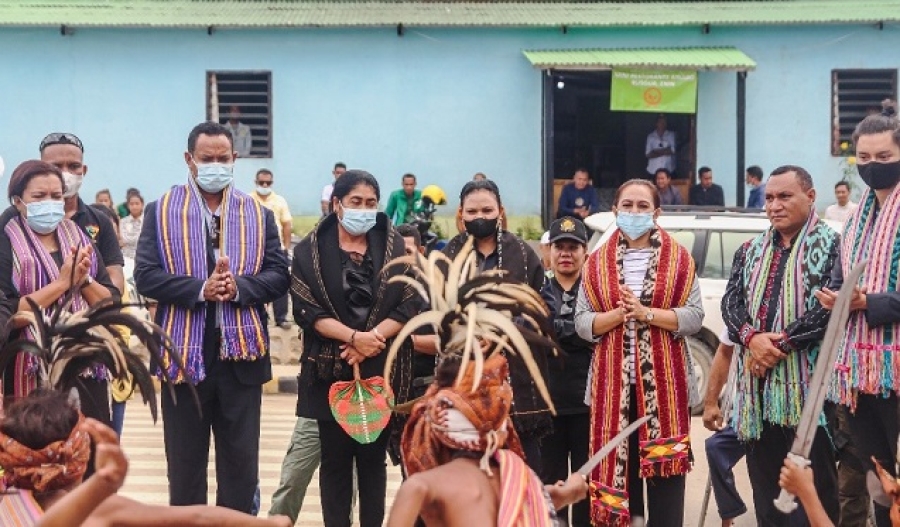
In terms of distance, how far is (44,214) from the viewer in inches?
262

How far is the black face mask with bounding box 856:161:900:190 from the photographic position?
6195 mm

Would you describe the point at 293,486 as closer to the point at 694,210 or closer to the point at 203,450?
the point at 203,450

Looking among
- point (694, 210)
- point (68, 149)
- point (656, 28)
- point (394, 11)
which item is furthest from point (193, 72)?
point (68, 149)

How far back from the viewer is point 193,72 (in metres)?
23.2

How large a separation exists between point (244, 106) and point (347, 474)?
17035 mm

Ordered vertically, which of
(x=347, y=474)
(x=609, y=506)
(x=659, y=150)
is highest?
(x=659, y=150)

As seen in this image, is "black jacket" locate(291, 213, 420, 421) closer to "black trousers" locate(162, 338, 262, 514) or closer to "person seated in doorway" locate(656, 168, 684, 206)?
"black trousers" locate(162, 338, 262, 514)

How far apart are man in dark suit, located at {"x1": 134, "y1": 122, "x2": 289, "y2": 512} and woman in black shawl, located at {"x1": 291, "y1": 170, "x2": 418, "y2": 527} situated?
0.80 feet

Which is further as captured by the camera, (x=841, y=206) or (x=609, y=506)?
(x=841, y=206)

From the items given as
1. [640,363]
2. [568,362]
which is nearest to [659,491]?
[640,363]

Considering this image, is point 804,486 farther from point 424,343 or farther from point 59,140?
point 59,140

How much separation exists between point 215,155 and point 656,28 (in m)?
16.6

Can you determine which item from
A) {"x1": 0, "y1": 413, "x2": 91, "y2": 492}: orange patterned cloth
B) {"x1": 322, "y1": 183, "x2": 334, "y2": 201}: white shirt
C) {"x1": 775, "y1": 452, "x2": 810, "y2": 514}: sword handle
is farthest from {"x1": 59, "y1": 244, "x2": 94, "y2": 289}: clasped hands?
{"x1": 322, "y1": 183, "x2": 334, "y2": 201}: white shirt

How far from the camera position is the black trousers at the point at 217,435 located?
6.82 m
